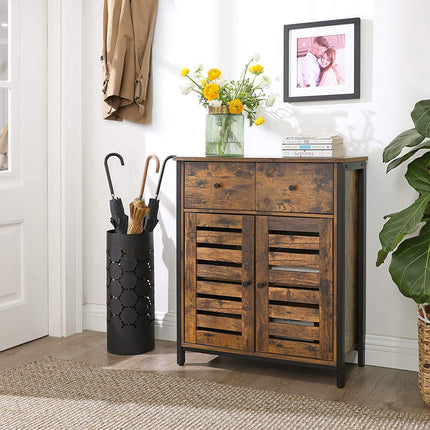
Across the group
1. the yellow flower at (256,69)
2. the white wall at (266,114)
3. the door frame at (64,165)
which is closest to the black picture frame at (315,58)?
the white wall at (266,114)

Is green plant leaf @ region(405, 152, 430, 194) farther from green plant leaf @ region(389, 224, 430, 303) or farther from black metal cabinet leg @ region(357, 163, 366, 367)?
black metal cabinet leg @ region(357, 163, 366, 367)

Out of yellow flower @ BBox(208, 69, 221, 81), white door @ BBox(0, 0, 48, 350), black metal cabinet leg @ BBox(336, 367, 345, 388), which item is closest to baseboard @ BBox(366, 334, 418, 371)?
black metal cabinet leg @ BBox(336, 367, 345, 388)

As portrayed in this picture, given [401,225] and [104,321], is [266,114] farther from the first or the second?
[104,321]

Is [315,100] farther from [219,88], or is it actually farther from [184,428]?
[184,428]

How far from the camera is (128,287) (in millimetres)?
3273

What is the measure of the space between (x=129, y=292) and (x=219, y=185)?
0.74 m

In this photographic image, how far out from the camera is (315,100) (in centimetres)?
316

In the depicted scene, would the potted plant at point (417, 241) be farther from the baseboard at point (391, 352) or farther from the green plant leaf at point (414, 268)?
the baseboard at point (391, 352)

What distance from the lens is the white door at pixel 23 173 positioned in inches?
133

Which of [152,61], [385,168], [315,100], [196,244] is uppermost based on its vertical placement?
[152,61]

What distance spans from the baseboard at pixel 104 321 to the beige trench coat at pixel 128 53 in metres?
1.09

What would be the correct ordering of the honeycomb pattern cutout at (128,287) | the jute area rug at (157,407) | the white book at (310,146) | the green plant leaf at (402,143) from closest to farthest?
the jute area rug at (157,407), the green plant leaf at (402,143), the white book at (310,146), the honeycomb pattern cutout at (128,287)

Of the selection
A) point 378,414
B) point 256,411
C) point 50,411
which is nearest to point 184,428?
point 256,411

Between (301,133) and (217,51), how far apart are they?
27.3 inches
